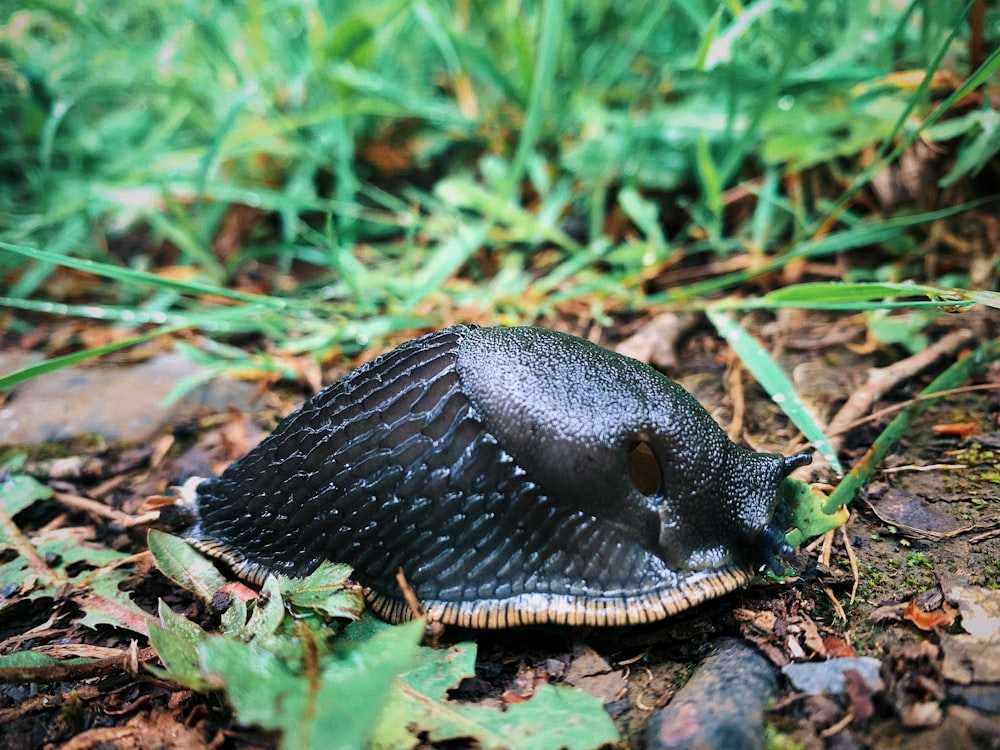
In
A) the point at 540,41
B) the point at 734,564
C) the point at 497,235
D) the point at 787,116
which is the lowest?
the point at 734,564

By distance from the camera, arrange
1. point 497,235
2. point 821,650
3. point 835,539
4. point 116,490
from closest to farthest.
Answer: point 821,650 → point 835,539 → point 116,490 → point 497,235

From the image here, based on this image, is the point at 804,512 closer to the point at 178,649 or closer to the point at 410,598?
the point at 410,598

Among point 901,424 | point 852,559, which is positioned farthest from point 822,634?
point 901,424

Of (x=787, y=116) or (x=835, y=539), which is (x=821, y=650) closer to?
(x=835, y=539)

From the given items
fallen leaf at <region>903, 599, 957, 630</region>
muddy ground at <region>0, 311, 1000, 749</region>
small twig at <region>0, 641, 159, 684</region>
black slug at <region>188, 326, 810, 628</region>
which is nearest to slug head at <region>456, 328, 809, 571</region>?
black slug at <region>188, 326, 810, 628</region>

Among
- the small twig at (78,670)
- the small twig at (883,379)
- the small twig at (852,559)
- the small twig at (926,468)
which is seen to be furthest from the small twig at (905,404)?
the small twig at (78,670)

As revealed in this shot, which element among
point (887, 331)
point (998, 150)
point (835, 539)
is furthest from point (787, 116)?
point (835, 539)
